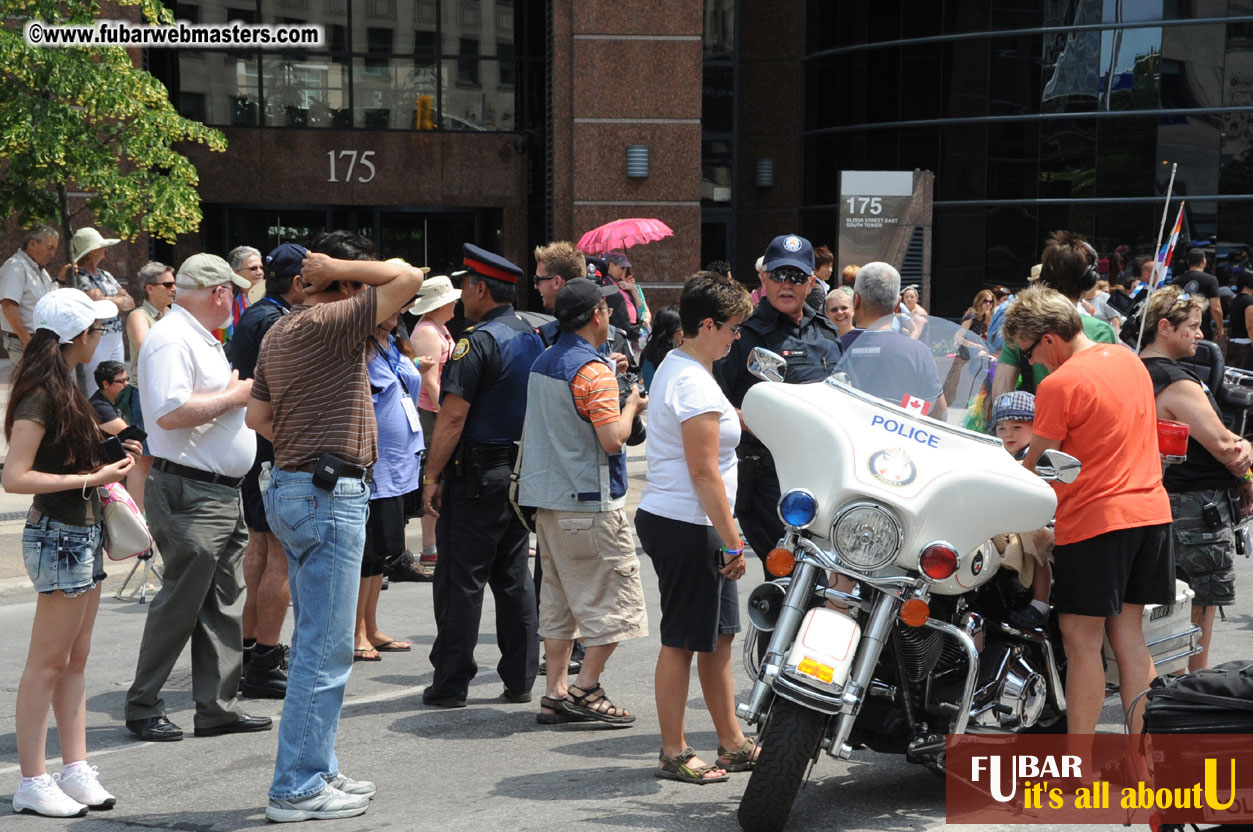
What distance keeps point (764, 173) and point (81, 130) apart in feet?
53.8

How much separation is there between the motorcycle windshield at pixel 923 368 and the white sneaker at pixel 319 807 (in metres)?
2.29

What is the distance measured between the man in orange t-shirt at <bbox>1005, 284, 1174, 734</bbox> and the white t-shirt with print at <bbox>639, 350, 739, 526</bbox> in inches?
44.0

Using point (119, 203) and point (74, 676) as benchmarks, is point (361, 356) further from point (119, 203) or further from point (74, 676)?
point (119, 203)

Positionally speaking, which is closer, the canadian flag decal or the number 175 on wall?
the canadian flag decal

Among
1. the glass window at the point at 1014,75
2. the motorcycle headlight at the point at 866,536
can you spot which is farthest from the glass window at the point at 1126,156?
the motorcycle headlight at the point at 866,536

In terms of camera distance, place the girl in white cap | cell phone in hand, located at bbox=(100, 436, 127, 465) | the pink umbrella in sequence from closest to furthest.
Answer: the girl in white cap < cell phone in hand, located at bbox=(100, 436, 127, 465) < the pink umbrella

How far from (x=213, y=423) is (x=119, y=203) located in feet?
29.8

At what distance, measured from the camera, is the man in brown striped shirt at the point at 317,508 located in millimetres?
4766

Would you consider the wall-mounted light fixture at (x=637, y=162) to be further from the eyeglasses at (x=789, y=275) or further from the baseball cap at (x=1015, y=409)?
the baseball cap at (x=1015, y=409)

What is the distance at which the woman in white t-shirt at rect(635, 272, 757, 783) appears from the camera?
16.5ft

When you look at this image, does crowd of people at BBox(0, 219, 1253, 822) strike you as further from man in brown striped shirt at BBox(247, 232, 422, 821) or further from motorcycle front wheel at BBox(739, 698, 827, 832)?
motorcycle front wheel at BBox(739, 698, 827, 832)

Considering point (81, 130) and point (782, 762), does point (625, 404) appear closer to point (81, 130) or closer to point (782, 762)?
point (782, 762)

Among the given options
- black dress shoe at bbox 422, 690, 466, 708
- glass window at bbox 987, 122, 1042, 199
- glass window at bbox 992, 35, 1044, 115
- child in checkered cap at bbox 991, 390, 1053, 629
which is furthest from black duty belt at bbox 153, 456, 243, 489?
glass window at bbox 992, 35, 1044, 115

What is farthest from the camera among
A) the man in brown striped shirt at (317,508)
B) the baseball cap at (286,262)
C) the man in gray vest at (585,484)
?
the baseball cap at (286,262)
